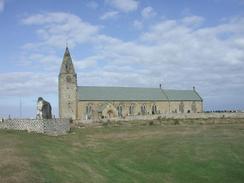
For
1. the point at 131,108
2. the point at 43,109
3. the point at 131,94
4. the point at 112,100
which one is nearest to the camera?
the point at 43,109

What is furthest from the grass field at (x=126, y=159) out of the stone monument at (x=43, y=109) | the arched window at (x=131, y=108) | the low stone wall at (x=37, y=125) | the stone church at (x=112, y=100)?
the arched window at (x=131, y=108)

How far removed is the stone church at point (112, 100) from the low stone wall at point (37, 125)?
43.3 metres

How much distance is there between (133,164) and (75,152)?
5.41m

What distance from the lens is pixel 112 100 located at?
110312 mm

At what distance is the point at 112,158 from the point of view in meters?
36.4

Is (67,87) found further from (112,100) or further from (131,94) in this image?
(131,94)

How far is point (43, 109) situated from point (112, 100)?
5960 centimetres

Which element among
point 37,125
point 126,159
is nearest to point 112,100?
point 37,125

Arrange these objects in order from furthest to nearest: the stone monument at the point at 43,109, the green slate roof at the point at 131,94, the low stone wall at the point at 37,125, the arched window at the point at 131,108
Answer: the arched window at the point at 131,108
the green slate roof at the point at 131,94
the stone monument at the point at 43,109
the low stone wall at the point at 37,125

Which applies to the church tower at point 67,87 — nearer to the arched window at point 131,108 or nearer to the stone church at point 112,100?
the stone church at point 112,100

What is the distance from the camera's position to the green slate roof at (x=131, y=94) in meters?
108

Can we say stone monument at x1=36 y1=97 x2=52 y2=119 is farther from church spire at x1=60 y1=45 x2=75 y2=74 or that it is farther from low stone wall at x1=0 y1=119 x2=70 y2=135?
church spire at x1=60 y1=45 x2=75 y2=74

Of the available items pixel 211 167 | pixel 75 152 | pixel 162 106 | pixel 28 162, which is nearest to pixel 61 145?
pixel 75 152

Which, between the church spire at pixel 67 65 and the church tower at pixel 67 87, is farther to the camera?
the church spire at pixel 67 65
